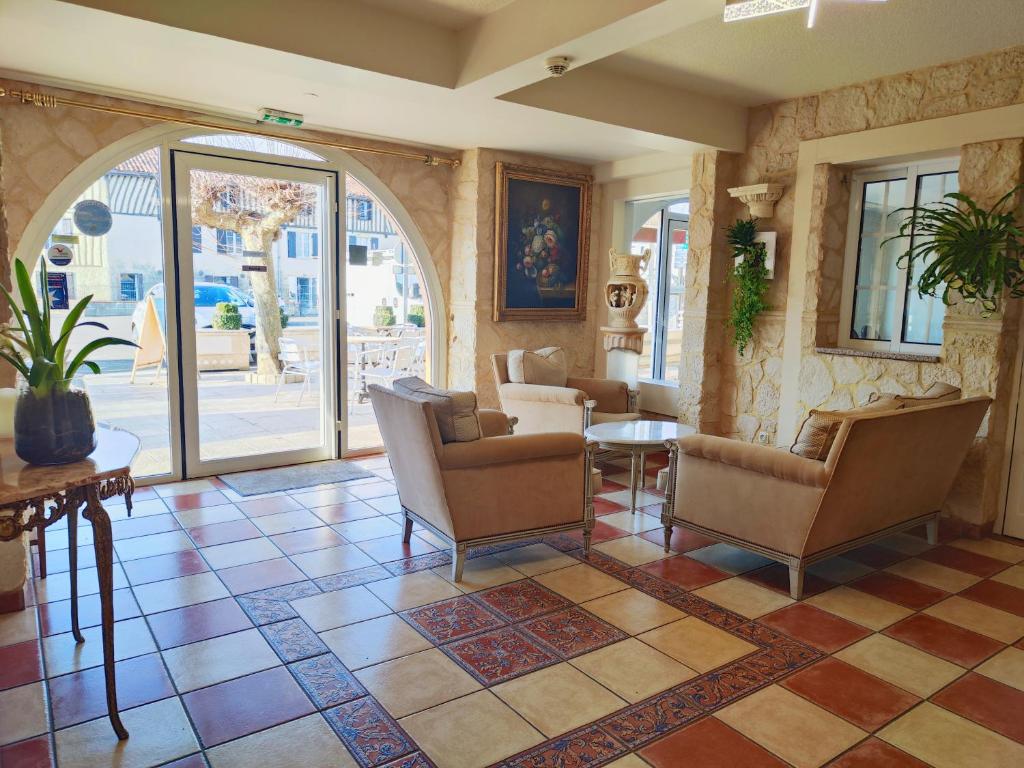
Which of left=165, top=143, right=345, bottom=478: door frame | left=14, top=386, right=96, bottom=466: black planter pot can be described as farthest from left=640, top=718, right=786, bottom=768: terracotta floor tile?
left=165, top=143, right=345, bottom=478: door frame

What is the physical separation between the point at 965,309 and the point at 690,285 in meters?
1.96

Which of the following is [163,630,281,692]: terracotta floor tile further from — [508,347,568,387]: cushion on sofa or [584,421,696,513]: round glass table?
[508,347,568,387]: cushion on sofa

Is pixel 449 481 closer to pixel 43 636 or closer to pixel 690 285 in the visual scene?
pixel 43 636

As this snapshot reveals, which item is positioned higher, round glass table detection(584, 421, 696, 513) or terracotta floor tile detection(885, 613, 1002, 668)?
round glass table detection(584, 421, 696, 513)

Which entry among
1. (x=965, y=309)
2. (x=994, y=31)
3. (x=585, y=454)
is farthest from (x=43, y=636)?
(x=994, y=31)

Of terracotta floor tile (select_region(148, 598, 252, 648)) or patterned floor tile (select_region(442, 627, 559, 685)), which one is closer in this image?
patterned floor tile (select_region(442, 627, 559, 685))

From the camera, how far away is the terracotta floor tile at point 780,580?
338 cm

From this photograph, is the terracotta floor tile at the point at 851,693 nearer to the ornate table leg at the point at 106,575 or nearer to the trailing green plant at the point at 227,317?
the ornate table leg at the point at 106,575

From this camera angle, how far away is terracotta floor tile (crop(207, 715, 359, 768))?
→ 205cm

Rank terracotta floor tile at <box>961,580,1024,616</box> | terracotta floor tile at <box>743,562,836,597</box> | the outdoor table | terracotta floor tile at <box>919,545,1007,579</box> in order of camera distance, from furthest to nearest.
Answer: terracotta floor tile at <box>919,545,1007,579</box>
terracotta floor tile at <box>743,562,836,597</box>
terracotta floor tile at <box>961,580,1024,616</box>
the outdoor table

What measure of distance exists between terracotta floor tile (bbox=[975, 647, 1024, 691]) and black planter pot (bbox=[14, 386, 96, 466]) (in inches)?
132

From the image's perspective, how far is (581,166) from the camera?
254 inches

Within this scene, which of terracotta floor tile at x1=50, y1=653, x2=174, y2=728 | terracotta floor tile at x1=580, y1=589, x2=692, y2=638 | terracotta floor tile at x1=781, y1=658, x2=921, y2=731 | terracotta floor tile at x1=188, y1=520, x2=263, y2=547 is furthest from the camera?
terracotta floor tile at x1=188, y1=520, x2=263, y2=547

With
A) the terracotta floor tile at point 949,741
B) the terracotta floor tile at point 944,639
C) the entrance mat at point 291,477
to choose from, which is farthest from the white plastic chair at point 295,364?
the terracotta floor tile at point 949,741
